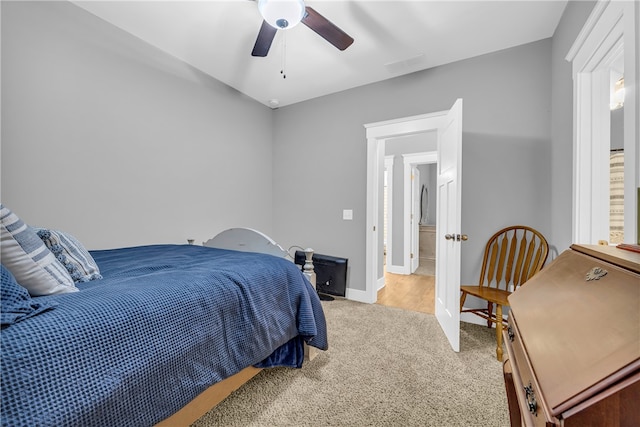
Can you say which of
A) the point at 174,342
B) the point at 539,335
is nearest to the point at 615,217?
the point at 539,335

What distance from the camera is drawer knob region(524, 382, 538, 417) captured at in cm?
65

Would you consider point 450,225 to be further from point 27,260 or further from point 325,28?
point 27,260

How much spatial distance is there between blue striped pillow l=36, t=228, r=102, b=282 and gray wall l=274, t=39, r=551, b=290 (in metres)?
2.52

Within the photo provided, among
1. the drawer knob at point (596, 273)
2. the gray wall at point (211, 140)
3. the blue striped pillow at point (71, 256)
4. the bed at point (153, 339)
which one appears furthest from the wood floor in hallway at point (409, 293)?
the blue striped pillow at point (71, 256)

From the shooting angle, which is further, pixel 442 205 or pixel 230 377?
pixel 442 205

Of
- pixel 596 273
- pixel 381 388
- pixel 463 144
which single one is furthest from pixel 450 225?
pixel 596 273

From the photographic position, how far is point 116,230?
220 centimetres

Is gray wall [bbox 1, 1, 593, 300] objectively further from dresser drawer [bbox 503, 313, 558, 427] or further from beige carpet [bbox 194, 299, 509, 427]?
dresser drawer [bbox 503, 313, 558, 427]

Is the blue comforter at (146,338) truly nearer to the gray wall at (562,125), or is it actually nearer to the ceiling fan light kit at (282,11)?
the ceiling fan light kit at (282,11)

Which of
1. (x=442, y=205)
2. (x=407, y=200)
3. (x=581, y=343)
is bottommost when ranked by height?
(x=581, y=343)

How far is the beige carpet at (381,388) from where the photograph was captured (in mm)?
1349

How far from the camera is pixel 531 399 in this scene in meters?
0.67

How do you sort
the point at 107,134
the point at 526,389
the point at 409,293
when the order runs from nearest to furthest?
the point at 526,389
the point at 107,134
the point at 409,293

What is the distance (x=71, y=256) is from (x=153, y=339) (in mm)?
679
